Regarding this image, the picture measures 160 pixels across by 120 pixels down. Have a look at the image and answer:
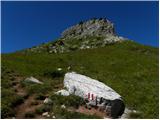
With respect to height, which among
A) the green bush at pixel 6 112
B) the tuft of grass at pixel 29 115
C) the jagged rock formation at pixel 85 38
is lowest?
the tuft of grass at pixel 29 115

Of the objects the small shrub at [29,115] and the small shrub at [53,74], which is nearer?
the small shrub at [29,115]

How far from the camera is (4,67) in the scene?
32.5 meters

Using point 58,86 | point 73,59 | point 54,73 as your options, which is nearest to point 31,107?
point 58,86

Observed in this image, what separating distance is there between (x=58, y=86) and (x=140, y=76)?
12.2 meters

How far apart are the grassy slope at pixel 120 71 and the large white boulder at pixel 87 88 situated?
2258mm

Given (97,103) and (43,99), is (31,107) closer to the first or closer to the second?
(43,99)

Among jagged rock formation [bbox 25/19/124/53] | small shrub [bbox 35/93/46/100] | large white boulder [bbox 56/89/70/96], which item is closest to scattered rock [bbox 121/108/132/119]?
large white boulder [bbox 56/89/70/96]

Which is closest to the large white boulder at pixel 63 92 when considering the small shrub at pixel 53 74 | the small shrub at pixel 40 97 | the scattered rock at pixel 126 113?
the small shrub at pixel 40 97

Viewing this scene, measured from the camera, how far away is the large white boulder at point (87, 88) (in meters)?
23.4

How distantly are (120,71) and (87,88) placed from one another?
1680cm

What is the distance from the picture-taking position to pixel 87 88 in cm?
2450

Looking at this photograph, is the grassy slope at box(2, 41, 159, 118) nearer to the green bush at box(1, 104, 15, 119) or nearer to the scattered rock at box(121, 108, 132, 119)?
the scattered rock at box(121, 108, 132, 119)

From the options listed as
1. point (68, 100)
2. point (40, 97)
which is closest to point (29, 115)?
point (68, 100)

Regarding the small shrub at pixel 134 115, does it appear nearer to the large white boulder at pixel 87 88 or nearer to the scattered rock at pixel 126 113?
the scattered rock at pixel 126 113
